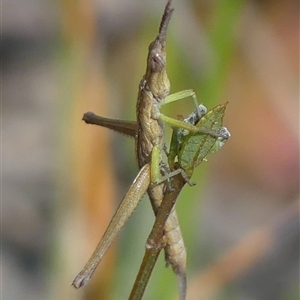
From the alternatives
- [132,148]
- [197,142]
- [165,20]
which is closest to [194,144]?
[197,142]

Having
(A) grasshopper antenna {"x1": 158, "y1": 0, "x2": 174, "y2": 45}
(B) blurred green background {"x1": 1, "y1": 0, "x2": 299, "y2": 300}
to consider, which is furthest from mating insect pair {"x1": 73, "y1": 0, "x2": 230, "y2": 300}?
(B) blurred green background {"x1": 1, "y1": 0, "x2": 299, "y2": 300}

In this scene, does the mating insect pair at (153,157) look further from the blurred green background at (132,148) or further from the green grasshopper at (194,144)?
the blurred green background at (132,148)

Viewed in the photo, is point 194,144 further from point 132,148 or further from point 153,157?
point 132,148

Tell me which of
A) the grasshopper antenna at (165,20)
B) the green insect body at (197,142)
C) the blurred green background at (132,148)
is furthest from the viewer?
the blurred green background at (132,148)

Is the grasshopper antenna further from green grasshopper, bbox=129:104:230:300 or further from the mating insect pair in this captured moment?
green grasshopper, bbox=129:104:230:300

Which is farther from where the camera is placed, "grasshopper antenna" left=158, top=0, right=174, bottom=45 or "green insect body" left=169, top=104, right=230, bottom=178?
"grasshopper antenna" left=158, top=0, right=174, bottom=45

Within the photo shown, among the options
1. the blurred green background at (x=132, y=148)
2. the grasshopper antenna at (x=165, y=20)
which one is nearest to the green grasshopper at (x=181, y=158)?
the grasshopper antenna at (x=165, y=20)

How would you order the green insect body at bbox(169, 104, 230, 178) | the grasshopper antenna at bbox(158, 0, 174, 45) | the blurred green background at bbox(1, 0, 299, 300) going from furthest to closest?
the blurred green background at bbox(1, 0, 299, 300) → the grasshopper antenna at bbox(158, 0, 174, 45) → the green insect body at bbox(169, 104, 230, 178)

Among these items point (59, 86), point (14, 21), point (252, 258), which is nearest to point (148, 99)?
point (59, 86)
